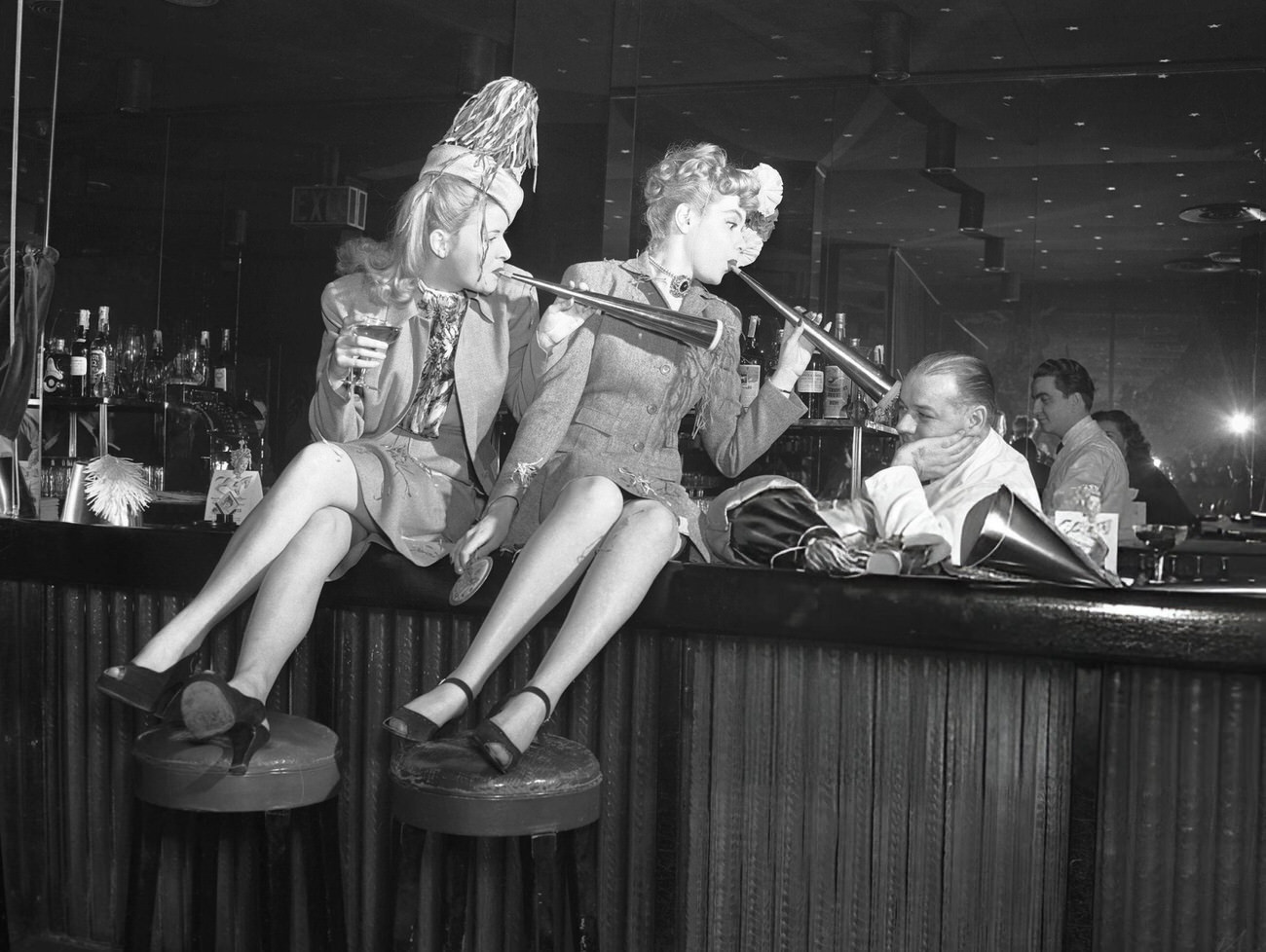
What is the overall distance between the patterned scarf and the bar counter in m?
0.39

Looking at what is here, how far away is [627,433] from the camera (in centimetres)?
253

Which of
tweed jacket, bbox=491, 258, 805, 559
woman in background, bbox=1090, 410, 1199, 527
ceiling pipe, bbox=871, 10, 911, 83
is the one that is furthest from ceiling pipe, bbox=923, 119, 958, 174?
tweed jacket, bbox=491, 258, 805, 559

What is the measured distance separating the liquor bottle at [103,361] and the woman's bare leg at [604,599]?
3.14 m

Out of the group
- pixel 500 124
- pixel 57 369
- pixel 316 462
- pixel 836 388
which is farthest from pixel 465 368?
pixel 57 369

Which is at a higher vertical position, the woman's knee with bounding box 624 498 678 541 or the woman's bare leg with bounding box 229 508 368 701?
the woman's knee with bounding box 624 498 678 541

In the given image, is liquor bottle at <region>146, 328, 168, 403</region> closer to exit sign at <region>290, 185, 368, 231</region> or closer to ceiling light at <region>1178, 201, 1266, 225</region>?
exit sign at <region>290, 185, 368, 231</region>

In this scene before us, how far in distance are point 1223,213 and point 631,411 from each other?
7.52 ft

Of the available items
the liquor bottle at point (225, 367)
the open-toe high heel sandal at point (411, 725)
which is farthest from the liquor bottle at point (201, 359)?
the open-toe high heel sandal at point (411, 725)

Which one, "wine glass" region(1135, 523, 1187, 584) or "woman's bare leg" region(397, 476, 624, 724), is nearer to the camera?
"woman's bare leg" region(397, 476, 624, 724)

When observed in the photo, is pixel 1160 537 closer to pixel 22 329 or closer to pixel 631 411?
pixel 631 411

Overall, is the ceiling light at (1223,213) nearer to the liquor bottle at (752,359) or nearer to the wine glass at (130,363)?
the liquor bottle at (752,359)

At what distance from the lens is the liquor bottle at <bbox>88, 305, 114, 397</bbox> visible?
470cm

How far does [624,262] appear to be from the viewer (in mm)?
2670

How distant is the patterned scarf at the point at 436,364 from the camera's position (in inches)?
102
